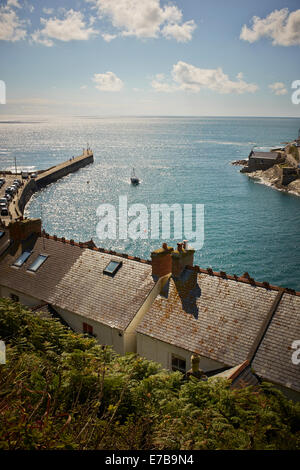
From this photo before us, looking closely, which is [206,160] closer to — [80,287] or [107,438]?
[80,287]

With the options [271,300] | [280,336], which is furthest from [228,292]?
[280,336]

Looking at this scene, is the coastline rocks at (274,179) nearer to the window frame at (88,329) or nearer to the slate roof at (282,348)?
the slate roof at (282,348)

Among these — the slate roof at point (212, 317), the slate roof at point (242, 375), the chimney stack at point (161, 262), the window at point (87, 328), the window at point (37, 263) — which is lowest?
the window at point (87, 328)

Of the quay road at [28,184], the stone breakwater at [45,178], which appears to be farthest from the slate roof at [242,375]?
the stone breakwater at [45,178]

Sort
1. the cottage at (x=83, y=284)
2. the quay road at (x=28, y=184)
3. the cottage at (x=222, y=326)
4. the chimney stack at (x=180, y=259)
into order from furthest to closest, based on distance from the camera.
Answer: the quay road at (x=28, y=184), the chimney stack at (x=180, y=259), the cottage at (x=83, y=284), the cottage at (x=222, y=326)

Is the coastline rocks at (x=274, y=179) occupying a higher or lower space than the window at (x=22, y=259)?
higher

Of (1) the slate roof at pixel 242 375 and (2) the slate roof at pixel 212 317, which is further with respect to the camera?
(2) the slate roof at pixel 212 317

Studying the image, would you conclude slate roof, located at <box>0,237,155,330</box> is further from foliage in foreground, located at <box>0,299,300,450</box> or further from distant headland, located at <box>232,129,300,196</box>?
distant headland, located at <box>232,129,300,196</box>

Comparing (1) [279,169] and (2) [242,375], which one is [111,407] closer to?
(2) [242,375]
